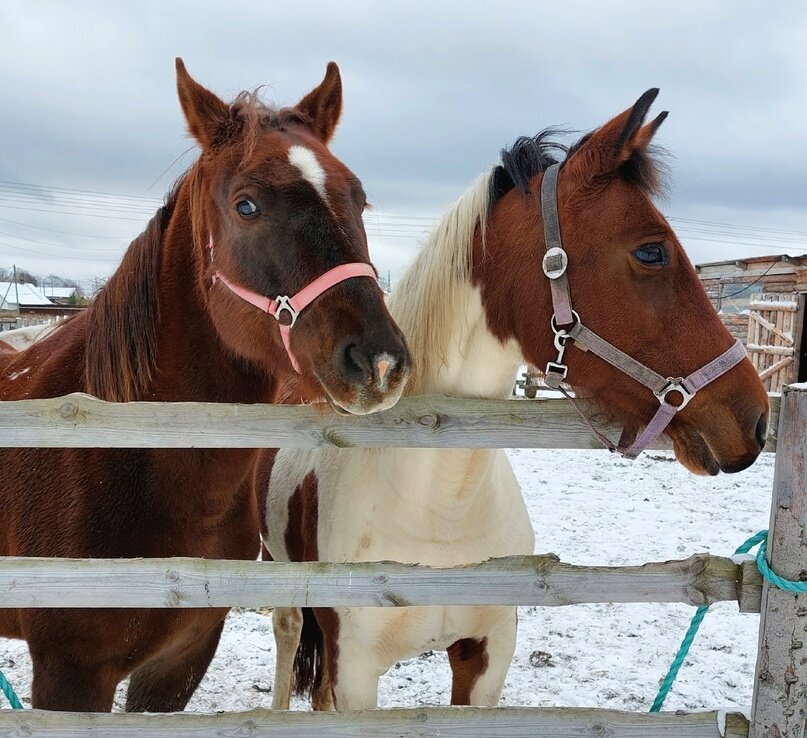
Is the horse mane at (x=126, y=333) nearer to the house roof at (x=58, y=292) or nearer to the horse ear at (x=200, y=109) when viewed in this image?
the horse ear at (x=200, y=109)

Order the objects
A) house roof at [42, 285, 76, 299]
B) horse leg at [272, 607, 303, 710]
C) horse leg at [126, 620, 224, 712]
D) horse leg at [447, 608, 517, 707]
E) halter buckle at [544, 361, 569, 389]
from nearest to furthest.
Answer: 1. halter buckle at [544, 361, 569, 389]
2. horse leg at [447, 608, 517, 707]
3. horse leg at [126, 620, 224, 712]
4. horse leg at [272, 607, 303, 710]
5. house roof at [42, 285, 76, 299]

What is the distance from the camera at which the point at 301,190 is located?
Result: 2027mm

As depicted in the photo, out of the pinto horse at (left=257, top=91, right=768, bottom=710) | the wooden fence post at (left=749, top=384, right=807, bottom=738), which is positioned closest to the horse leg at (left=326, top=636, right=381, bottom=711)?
the pinto horse at (left=257, top=91, right=768, bottom=710)

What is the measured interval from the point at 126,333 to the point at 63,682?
1179 mm

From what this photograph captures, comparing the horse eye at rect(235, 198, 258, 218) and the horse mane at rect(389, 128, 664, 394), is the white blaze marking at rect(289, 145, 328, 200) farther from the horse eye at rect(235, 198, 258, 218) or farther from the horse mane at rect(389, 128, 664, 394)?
the horse mane at rect(389, 128, 664, 394)

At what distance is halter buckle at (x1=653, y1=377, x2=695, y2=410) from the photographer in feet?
6.30

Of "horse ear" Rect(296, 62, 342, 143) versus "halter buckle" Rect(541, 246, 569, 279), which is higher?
"horse ear" Rect(296, 62, 342, 143)

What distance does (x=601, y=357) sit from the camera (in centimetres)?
204

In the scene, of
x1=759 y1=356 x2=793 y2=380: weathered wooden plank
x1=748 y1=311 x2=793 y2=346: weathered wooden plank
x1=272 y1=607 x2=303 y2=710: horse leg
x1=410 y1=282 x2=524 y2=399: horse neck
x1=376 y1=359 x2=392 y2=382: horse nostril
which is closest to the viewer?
x1=376 y1=359 x2=392 y2=382: horse nostril

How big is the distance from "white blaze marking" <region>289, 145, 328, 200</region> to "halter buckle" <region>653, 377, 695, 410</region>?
1170 mm

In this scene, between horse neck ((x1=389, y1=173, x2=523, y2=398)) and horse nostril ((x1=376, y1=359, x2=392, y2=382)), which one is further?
horse neck ((x1=389, y1=173, x2=523, y2=398))

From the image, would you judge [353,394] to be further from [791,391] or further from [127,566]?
[791,391]

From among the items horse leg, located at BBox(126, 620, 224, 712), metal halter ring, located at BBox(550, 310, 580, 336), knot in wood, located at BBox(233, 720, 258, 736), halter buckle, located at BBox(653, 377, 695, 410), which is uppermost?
metal halter ring, located at BBox(550, 310, 580, 336)

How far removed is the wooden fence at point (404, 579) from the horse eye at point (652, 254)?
0.51 meters
